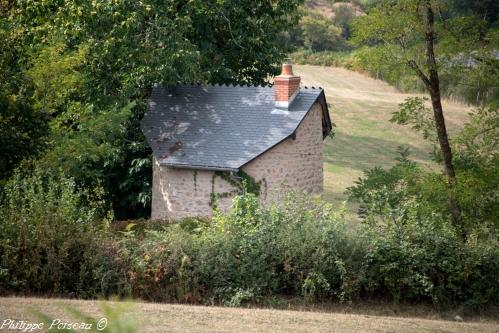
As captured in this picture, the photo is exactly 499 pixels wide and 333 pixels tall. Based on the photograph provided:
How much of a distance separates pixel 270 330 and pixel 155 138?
12.2 meters

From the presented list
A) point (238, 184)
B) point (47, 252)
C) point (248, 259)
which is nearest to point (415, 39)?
point (238, 184)

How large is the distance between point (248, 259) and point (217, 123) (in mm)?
9136

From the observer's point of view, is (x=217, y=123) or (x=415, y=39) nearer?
(x=415, y=39)

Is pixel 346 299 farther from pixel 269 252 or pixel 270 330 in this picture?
pixel 270 330

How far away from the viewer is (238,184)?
67.4 ft

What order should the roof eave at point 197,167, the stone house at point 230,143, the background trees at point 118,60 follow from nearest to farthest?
the background trees at point 118,60
the roof eave at point 197,167
the stone house at point 230,143

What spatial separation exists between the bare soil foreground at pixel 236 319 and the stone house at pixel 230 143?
27.8 feet

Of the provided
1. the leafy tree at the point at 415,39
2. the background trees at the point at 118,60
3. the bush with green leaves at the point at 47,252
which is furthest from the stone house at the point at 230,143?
the bush with green leaves at the point at 47,252

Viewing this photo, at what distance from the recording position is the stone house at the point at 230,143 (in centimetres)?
2069

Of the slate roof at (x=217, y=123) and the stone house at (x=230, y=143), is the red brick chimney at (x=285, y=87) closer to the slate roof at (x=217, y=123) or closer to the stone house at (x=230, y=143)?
the stone house at (x=230, y=143)

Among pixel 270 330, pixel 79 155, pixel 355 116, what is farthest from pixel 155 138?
pixel 355 116

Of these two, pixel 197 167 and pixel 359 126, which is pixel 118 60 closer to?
pixel 197 167

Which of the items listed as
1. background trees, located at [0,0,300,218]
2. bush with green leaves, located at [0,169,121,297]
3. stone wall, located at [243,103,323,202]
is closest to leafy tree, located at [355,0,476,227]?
stone wall, located at [243,103,323,202]

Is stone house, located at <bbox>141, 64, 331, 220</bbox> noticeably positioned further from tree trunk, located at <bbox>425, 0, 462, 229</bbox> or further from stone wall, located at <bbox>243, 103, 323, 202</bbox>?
tree trunk, located at <bbox>425, 0, 462, 229</bbox>
